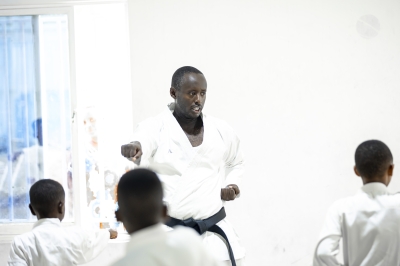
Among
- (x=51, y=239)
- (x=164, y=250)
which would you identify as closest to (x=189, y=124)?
(x=51, y=239)

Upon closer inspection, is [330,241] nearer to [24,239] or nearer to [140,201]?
[140,201]

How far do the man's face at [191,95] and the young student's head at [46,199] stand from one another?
2.37 ft

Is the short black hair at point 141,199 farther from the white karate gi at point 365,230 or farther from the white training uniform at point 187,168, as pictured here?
the white training uniform at point 187,168

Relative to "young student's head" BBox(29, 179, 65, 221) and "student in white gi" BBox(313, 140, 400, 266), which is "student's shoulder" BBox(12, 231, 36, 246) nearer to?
"young student's head" BBox(29, 179, 65, 221)

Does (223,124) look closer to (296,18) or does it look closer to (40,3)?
(296,18)

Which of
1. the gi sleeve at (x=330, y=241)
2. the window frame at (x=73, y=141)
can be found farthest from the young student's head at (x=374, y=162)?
the window frame at (x=73, y=141)

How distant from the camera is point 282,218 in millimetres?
4527

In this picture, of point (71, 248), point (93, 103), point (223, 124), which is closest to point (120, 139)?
point (93, 103)

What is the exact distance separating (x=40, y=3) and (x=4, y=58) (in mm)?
511

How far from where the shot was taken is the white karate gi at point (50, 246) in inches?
104

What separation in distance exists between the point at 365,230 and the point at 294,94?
7.70ft

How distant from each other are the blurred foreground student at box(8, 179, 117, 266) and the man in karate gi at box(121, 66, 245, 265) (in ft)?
1.21

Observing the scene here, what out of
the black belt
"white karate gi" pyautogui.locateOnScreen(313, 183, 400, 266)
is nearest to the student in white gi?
"white karate gi" pyautogui.locateOnScreen(313, 183, 400, 266)

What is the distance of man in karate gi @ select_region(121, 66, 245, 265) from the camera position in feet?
9.25
